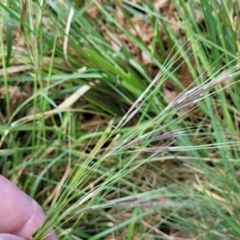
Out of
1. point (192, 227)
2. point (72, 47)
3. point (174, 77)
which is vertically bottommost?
point (192, 227)

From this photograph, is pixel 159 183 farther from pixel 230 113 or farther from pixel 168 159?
pixel 230 113

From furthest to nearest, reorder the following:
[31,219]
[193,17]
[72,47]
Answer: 1. [72,47]
2. [193,17]
3. [31,219]

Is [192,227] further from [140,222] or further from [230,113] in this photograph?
[230,113]

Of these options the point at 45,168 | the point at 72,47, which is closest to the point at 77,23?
the point at 72,47

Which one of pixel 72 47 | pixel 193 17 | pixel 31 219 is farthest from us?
pixel 72 47

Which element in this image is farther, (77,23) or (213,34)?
(77,23)

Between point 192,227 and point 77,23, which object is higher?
point 77,23
